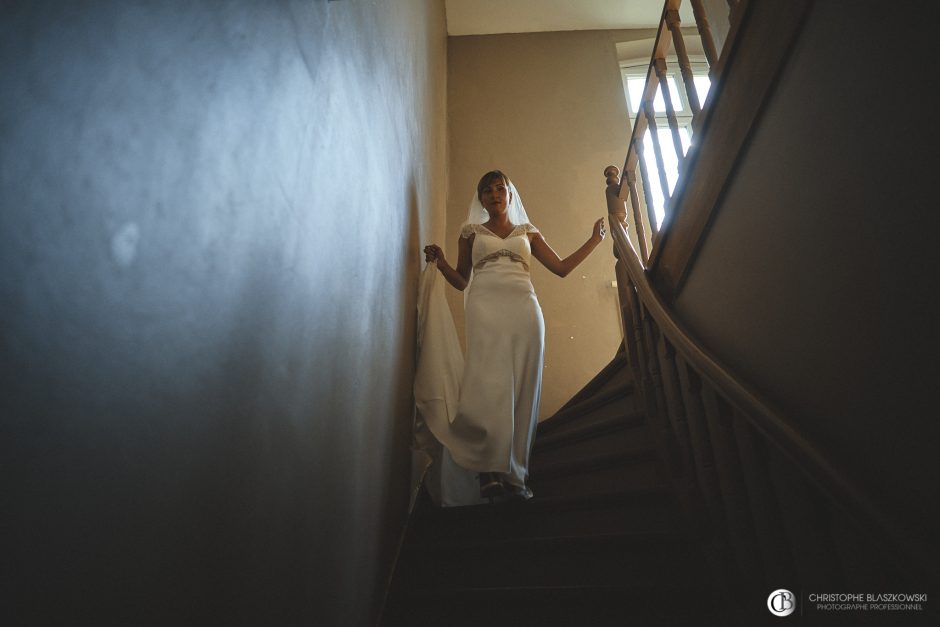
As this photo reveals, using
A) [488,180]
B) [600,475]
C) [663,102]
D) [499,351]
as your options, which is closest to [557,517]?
[600,475]

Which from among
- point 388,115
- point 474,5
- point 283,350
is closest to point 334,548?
point 283,350

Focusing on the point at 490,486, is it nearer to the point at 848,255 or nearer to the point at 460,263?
the point at 460,263

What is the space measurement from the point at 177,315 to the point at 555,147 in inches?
186

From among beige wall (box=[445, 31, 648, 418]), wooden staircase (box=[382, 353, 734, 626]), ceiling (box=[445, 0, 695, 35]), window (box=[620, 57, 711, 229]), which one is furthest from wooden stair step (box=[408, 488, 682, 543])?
ceiling (box=[445, 0, 695, 35])

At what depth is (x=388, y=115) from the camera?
6.96ft

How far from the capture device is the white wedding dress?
2209 mm

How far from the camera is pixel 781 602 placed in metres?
1.41

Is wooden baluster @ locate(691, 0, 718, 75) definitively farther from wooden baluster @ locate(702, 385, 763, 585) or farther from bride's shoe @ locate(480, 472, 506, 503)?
bride's shoe @ locate(480, 472, 506, 503)

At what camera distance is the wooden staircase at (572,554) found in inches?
68.8

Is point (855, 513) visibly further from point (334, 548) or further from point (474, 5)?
point (474, 5)

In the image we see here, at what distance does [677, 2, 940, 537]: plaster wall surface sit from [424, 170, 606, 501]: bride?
0.96 metres

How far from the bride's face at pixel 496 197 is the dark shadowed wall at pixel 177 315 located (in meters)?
1.53

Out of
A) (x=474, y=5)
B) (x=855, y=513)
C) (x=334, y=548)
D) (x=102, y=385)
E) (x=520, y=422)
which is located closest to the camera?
(x=102, y=385)

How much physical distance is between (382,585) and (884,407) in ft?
4.96
